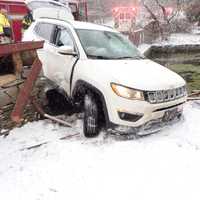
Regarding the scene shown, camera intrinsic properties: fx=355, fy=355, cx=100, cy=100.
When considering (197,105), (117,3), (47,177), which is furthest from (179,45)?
(117,3)

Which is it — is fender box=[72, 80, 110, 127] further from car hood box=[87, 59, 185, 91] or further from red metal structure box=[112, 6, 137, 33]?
red metal structure box=[112, 6, 137, 33]

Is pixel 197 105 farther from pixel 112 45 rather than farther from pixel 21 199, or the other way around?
pixel 21 199

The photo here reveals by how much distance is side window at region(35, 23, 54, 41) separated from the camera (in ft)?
23.8

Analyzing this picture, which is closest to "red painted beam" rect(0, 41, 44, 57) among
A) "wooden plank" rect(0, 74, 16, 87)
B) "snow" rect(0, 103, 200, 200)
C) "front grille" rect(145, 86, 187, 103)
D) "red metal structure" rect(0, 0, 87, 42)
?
"wooden plank" rect(0, 74, 16, 87)

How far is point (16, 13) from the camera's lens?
508 inches

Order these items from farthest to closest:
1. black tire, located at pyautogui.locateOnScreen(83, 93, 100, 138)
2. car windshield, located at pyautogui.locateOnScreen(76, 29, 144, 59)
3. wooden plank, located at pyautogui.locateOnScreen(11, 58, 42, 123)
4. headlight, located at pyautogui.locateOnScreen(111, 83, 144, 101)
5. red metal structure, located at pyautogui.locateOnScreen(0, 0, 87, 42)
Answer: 1. red metal structure, located at pyautogui.locateOnScreen(0, 0, 87, 42)
2. car windshield, located at pyautogui.locateOnScreen(76, 29, 144, 59)
3. black tire, located at pyautogui.locateOnScreen(83, 93, 100, 138)
4. wooden plank, located at pyautogui.locateOnScreen(11, 58, 42, 123)
5. headlight, located at pyautogui.locateOnScreen(111, 83, 144, 101)

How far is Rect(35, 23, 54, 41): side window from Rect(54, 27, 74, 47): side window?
259mm

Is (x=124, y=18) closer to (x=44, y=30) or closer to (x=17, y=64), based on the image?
(x=44, y=30)

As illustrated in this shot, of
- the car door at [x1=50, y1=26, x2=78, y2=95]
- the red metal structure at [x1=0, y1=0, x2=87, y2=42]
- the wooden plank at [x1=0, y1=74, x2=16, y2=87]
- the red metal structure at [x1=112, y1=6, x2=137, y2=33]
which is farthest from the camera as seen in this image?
the red metal structure at [x1=112, y1=6, x2=137, y2=33]

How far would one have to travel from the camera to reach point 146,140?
5480mm

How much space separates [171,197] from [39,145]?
7.66 ft

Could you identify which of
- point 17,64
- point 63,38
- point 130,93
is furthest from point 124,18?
point 130,93

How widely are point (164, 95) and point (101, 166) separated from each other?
4.93ft

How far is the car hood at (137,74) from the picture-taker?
5.27 meters
